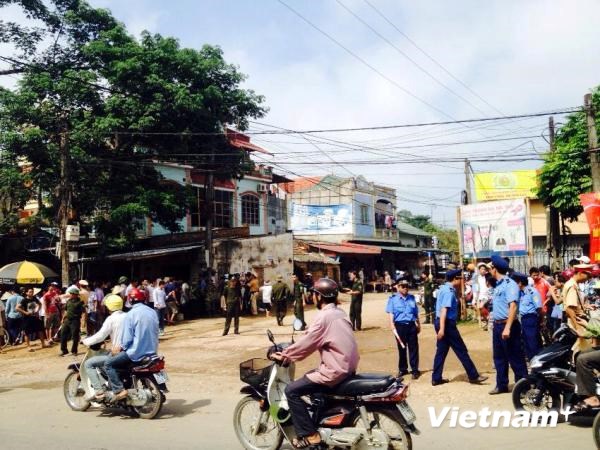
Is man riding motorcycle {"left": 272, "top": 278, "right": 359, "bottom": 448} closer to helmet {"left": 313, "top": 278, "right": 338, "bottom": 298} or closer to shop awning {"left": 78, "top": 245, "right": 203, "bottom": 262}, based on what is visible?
helmet {"left": 313, "top": 278, "right": 338, "bottom": 298}

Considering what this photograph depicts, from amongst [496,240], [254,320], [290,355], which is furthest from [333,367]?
[254,320]

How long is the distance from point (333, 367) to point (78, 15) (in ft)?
71.9

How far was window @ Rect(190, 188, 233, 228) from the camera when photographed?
108 feet

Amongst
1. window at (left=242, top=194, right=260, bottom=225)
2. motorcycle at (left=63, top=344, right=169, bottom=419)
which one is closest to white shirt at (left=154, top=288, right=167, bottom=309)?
motorcycle at (left=63, top=344, right=169, bottom=419)

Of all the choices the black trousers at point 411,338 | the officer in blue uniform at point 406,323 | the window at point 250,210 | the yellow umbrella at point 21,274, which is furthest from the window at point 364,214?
the black trousers at point 411,338

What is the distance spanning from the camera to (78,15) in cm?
2284

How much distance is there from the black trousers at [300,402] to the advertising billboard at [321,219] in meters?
36.5

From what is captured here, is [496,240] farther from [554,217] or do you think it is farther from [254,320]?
[254,320]

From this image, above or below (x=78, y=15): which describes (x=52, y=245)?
below

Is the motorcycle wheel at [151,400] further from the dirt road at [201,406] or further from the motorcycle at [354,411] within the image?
the motorcycle at [354,411]

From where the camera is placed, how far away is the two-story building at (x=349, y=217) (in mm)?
41719

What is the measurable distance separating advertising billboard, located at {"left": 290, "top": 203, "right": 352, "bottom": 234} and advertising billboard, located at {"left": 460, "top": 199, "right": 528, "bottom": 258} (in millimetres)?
24035

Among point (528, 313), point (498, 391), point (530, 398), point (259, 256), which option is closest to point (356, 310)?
point (528, 313)

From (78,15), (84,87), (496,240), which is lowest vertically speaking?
(496,240)
